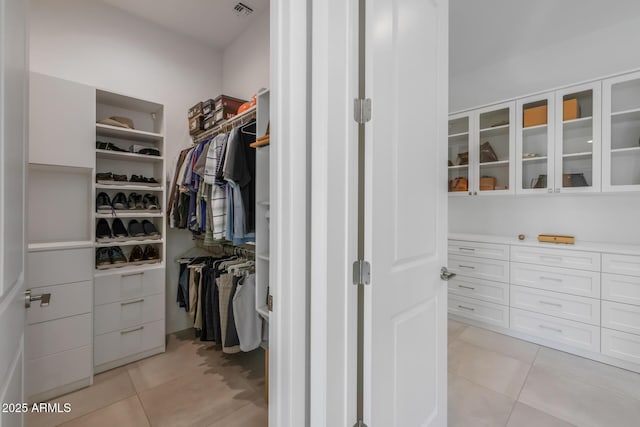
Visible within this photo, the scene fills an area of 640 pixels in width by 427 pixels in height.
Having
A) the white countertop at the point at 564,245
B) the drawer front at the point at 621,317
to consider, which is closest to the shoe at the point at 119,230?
the white countertop at the point at 564,245

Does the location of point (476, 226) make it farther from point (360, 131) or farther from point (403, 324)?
point (360, 131)

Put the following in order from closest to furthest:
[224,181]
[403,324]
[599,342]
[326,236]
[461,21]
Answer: [326,236] < [403,324] < [224,181] < [599,342] < [461,21]

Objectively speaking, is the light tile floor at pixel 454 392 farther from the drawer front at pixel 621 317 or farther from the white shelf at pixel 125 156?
the white shelf at pixel 125 156

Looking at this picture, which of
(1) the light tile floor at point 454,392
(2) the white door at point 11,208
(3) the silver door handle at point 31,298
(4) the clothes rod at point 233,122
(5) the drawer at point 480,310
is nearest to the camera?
(2) the white door at point 11,208

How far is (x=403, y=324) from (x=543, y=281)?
2.16 meters

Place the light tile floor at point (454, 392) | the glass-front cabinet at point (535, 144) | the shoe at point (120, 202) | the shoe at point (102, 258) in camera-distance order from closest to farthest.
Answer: the light tile floor at point (454, 392)
the shoe at point (102, 258)
the shoe at point (120, 202)
the glass-front cabinet at point (535, 144)

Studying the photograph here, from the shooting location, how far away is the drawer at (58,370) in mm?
1745

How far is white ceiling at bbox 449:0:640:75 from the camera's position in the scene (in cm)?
211

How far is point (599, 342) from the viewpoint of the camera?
2.13m

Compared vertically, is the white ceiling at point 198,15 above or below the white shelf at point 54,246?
above

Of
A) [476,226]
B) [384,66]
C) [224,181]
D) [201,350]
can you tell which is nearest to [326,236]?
[384,66]

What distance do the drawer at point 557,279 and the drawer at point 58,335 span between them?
3.61 metres

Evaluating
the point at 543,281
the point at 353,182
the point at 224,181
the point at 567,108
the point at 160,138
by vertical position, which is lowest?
the point at 543,281

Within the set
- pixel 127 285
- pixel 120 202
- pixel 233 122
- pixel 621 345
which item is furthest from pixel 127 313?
pixel 621 345
